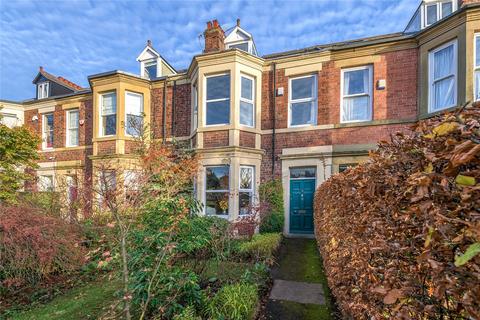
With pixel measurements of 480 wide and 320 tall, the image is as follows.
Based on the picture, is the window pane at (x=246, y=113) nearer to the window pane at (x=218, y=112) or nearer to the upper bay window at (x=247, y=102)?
the upper bay window at (x=247, y=102)

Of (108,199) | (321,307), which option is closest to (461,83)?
(321,307)

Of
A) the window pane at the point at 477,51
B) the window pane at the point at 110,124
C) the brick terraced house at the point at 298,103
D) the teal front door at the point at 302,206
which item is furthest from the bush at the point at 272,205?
the window pane at the point at 110,124

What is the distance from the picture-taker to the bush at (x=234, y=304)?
12.1ft

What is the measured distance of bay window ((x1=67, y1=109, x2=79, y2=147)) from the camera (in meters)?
14.4

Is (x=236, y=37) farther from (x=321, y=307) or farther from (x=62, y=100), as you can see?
(x=321, y=307)

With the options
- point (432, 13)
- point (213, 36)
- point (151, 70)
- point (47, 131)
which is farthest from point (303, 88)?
point (47, 131)

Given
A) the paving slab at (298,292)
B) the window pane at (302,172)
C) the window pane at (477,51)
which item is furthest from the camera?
the window pane at (302,172)

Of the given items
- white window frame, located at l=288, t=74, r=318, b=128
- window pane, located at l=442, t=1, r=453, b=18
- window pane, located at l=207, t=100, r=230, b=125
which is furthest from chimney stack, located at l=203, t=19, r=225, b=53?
window pane, located at l=442, t=1, r=453, b=18

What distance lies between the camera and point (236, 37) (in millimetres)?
12242

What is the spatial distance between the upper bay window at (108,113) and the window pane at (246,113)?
6678mm

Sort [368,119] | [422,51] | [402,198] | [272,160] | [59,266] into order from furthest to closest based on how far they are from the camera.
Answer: [272,160], [368,119], [422,51], [59,266], [402,198]

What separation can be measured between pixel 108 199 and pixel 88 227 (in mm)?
4935

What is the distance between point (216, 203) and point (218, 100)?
433 cm

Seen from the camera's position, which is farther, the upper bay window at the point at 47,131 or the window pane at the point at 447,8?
the upper bay window at the point at 47,131
